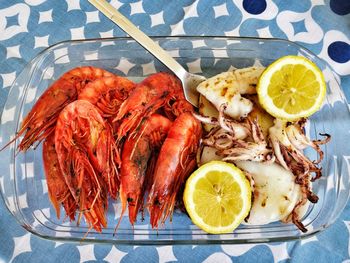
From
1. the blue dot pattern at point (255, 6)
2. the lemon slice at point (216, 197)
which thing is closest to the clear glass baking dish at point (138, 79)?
the lemon slice at point (216, 197)

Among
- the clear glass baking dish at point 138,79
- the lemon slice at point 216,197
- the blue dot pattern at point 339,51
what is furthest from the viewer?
the blue dot pattern at point 339,51

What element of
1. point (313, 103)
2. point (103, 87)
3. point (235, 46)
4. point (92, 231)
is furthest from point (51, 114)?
point (313, 103)

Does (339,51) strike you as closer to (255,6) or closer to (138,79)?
(255,6)

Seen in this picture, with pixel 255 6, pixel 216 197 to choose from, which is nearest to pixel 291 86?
pixel 216 197

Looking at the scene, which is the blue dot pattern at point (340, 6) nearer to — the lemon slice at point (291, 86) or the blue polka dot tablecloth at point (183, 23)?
the blue polka dot tablecloth at point (183, 23)

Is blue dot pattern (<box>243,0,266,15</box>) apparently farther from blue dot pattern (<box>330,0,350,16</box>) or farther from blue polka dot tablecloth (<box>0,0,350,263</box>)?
blue dot pattern (<box>330,0,350,16</box>)

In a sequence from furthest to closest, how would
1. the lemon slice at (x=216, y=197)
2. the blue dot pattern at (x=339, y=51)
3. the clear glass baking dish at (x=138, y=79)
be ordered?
the blue dot pattern at (x=339, y=51)
the clear glass baking dish at (x=138, y=79)
the lemon slice at (x=216, y=197)

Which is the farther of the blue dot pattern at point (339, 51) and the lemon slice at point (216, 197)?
the blue dot pattern at point (339, 51)
